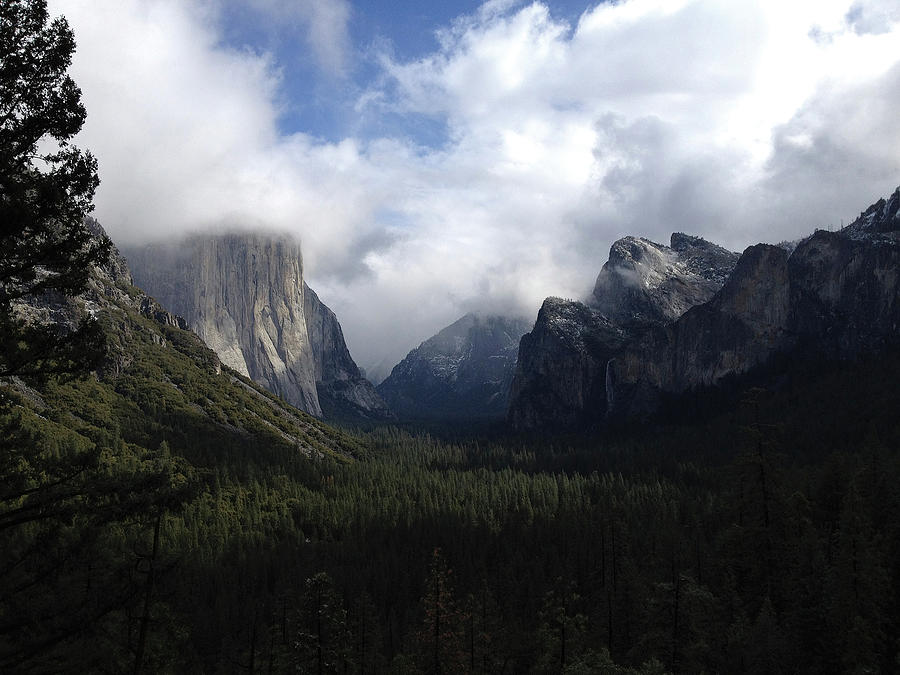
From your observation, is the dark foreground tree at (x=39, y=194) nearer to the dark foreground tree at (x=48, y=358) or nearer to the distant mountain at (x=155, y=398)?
the dark foreground tree at (x=48, y=358)

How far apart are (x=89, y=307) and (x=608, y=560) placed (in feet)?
504

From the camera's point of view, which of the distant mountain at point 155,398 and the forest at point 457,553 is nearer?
the forest at point 457,553

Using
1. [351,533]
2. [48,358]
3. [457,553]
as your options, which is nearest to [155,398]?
[351,533]

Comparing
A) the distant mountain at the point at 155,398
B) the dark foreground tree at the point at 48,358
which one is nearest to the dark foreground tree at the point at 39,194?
the dark foreground tree at the point at 48,358

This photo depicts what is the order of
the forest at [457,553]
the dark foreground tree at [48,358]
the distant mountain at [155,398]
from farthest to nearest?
the distant mountain at [155,398]
the forest at [457,553]
the dark foreground tree at [48,358]

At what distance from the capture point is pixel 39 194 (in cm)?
1278

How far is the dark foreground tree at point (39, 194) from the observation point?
12.6 m

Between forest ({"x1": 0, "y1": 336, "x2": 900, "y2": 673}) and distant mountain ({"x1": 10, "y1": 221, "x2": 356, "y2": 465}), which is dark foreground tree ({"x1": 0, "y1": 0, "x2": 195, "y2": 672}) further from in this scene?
distant mountain ({"x1": 10, "y1": 221, "x2": 356, "y2": 465})

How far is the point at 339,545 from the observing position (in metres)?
101

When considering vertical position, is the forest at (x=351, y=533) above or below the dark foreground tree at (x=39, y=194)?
below

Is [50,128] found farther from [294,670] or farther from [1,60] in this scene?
[294,670]

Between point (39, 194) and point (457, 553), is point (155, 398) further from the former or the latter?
point (39, 194)

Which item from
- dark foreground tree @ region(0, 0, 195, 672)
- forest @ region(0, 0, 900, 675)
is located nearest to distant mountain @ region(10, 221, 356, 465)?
forest @ region(0, 0, 900, 675)

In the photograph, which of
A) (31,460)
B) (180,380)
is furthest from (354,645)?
(180,380)
